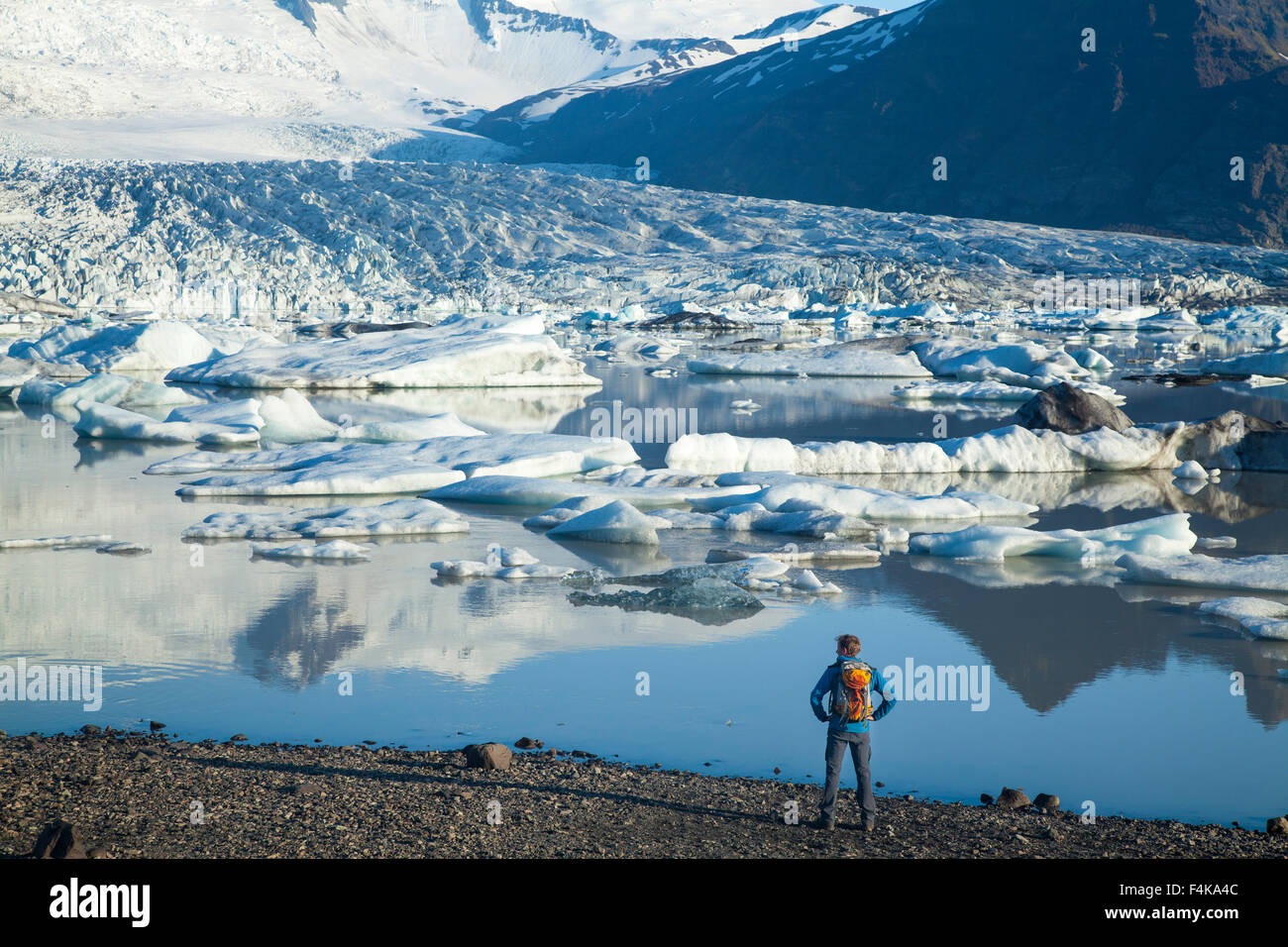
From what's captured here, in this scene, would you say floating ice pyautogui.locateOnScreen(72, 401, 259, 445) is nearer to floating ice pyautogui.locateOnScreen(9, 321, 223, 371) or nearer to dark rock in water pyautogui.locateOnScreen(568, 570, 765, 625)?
dark rock in water pyautogui.locateOnScreen(568, 570, 765, 625)

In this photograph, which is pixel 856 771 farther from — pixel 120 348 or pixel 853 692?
pixel 120 348

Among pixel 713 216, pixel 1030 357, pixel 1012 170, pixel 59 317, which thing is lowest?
pixel 1030 357

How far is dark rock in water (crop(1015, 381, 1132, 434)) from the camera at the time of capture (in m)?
13.6

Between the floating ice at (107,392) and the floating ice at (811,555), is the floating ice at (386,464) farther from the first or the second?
the floating ice at (107,392)

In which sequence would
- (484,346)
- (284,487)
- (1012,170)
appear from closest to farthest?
(284,487) < (484,346) < (1012,170)

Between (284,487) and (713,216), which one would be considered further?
(713,216)

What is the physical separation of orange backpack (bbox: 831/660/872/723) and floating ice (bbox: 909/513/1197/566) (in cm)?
449

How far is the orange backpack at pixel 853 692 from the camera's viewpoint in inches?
149

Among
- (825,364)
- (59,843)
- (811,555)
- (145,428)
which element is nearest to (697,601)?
(811,555)
